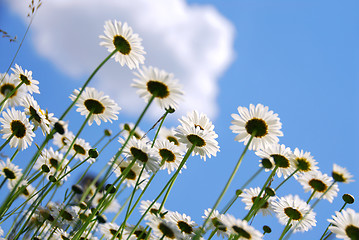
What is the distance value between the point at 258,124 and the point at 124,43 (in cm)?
83

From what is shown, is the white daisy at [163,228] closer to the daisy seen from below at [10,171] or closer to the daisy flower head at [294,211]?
the daisy flower head at [294,211]

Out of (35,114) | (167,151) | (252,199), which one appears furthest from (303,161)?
(35,114)

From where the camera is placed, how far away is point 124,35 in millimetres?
2004

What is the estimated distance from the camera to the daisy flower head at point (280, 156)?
7.36 feet

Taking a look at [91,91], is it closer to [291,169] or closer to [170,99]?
[170,99]

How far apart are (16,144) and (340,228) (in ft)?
6.12

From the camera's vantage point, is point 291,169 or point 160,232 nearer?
point 160,232

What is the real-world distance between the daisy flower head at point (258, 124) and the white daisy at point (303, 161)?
0.29 meters

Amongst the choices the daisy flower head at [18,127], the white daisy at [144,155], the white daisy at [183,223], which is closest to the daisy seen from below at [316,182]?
the white daisy at [183,223]

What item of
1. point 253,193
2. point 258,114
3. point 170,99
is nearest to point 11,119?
point 170,99

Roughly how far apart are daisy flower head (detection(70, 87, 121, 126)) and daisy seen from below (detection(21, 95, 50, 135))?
0.77 feet

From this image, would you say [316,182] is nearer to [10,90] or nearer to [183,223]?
[183,223]

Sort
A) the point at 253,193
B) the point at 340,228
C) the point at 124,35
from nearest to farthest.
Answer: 1. the point at 340,228
2. the point at 124,35
3. the point at 253,193

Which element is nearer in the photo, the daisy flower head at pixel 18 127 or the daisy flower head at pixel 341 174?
the daisy flower head at pixel 341 174
